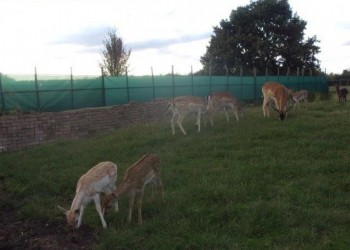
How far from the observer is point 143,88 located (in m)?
20.3

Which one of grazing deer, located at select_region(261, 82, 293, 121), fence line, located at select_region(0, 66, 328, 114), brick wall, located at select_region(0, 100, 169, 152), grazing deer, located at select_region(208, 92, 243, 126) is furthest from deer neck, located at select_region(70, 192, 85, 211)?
grazing deer, located at select_region(261, 82, 293, 121)

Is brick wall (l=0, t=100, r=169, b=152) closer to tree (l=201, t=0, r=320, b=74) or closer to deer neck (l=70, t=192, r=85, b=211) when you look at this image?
A: deer neck (l=70, t=192, r=85, b=211)

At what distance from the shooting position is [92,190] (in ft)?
21.9

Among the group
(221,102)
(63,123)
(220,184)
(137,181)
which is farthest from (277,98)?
(137,181)

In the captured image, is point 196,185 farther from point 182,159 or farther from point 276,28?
point 276,28

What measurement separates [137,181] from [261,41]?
36294 millimetres

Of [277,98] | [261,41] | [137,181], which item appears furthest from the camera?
[261,41]

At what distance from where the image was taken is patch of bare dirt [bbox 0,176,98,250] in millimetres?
6305

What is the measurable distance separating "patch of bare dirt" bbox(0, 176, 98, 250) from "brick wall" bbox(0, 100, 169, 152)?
6520mm

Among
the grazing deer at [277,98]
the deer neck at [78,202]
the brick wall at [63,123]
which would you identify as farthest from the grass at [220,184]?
the grazing deer at [277,98]

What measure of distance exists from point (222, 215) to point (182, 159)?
3.60 meters

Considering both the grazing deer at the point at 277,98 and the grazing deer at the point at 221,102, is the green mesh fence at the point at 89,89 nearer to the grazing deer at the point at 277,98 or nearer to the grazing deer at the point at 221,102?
the grazing deer at the point at 221,102

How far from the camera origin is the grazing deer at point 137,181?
6616 millimetres

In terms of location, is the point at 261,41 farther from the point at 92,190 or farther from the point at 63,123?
the point at 92,190
